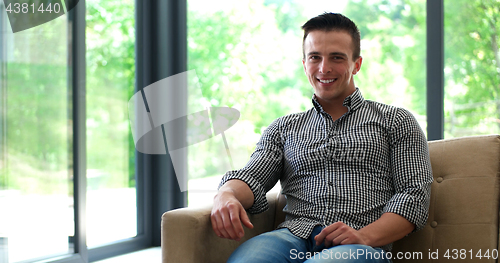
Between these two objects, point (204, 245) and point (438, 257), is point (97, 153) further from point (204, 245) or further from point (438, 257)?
point (438, 257)

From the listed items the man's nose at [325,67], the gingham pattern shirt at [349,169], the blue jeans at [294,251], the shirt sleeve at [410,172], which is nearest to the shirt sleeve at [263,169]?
the gingham pattern shirt at [349,169]

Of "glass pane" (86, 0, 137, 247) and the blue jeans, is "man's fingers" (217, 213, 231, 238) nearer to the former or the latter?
the blue jeans

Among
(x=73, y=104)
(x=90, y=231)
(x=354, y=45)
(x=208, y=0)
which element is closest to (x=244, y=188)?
(x=354, y=45)

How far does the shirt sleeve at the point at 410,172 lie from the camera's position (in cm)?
134

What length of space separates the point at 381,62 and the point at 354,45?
1.24 m

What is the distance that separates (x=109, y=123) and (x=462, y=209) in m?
1.92

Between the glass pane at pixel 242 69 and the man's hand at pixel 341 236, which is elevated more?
the glass pane at pixel 242 69

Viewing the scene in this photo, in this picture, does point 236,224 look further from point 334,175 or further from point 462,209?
point 462,209

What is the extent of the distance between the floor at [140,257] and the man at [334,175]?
1225 millimetres

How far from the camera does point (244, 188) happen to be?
146 centimetres

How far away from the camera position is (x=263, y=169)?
156cm

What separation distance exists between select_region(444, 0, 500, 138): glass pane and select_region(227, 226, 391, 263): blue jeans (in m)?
1.39

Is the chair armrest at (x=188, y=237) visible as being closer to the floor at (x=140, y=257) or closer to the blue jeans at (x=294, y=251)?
the blue jeans at (x=294, y=251)

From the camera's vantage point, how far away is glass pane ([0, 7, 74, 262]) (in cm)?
199
